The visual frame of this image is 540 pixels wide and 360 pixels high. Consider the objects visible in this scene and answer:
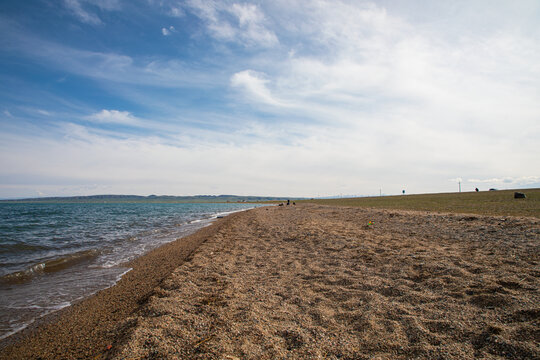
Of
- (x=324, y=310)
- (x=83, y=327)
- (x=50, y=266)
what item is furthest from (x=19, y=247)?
(x=324, y=310)

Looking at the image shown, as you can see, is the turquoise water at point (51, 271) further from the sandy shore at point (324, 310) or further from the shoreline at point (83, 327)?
the sandy shore at point (324, 310)

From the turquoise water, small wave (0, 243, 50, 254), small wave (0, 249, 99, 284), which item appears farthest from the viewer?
small wave (0, 243, 50, 254)

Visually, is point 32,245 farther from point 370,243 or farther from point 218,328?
point 370,243

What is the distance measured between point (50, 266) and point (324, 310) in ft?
35.3

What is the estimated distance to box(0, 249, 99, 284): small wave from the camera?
8.03 metres

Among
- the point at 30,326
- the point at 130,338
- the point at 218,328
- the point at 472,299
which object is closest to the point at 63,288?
the point at 30,326

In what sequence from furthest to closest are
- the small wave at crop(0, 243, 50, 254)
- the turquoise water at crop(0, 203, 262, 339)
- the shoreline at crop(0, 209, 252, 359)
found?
the small wave at crop(0, 243, 50, 254) → the turquoise water at crop(0, 203, 262, 339) → the shoreline at crop(0, 209, 252, 359)

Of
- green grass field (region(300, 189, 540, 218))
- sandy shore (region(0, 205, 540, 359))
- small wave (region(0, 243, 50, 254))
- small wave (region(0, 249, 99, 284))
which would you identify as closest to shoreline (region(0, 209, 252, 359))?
sandy shore (region(0, 205, 540, 359))

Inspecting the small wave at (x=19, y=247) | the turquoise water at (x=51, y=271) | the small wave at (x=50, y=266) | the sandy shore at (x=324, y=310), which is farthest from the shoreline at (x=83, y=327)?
the small wave at (x=19, y=247)

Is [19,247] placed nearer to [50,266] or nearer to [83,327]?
[50,266]

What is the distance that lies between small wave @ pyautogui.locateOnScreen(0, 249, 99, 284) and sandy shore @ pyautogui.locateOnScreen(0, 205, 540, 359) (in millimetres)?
4023

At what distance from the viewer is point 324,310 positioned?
4.30 metres

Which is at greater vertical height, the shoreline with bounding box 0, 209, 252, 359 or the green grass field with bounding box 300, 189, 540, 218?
the green grass field with bounding box 300, 189, 540, 218

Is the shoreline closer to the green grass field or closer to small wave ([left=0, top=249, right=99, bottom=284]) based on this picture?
small wave ([left=0, top=249, right=99, bottom=284])
